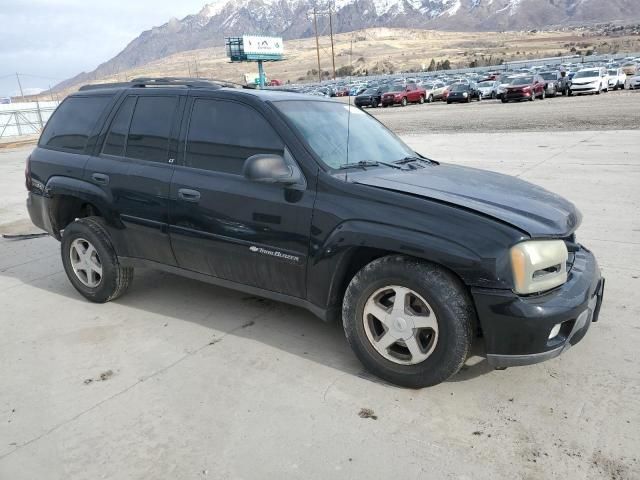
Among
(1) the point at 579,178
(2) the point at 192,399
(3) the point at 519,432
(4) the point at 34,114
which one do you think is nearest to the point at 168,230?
(2) the point at 192,399

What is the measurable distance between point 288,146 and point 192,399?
5.45 feet

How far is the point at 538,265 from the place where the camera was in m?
2.96

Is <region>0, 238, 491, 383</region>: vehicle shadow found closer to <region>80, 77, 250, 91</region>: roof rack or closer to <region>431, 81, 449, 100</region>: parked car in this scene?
<region>80, 77, 250, 91</region>: roof rack

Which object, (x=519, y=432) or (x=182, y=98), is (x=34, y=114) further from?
(x=519, y=432)

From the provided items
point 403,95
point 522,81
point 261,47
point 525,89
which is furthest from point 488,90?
point 261,47

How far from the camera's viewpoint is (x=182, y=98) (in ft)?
13.8

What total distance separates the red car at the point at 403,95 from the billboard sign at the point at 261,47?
5386 centimetres

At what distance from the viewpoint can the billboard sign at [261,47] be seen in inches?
3401

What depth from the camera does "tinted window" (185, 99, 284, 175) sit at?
12.4ft

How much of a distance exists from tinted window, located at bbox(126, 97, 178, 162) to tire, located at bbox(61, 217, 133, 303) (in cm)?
72

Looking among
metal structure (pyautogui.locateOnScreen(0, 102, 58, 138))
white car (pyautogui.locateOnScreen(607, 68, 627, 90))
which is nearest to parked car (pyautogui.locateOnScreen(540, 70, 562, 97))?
white car (pyautogui.locateOnScreen(607, 68, 627, 90))

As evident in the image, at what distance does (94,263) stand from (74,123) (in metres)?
1.26

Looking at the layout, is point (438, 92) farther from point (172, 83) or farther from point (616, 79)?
point (172, 83)

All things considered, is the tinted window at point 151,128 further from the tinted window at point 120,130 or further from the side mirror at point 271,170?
the side mirror at point 271,170
